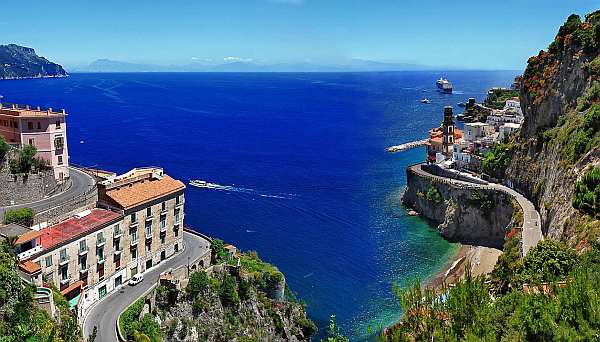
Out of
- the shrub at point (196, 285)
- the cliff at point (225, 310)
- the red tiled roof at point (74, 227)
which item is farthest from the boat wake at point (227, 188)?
the red tiled roof at point (74, 227)

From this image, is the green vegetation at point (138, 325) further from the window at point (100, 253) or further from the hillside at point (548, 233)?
the hillside at point (548, 233)

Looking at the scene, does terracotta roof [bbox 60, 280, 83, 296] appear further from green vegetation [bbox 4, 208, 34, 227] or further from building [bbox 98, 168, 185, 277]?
green vegetation [bbox 4, 208, 34, 227]

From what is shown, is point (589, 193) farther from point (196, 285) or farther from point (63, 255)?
point (63, 255)

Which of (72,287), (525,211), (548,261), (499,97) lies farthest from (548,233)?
(499,97)

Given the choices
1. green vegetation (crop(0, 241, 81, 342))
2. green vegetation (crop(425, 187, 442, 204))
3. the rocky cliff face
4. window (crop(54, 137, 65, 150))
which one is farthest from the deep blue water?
green vegetation (crop(0, 241, 81, 342))

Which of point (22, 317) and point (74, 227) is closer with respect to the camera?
point (22, 317)

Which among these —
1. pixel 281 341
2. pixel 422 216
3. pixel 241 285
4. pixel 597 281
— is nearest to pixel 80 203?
pixel 241 285
